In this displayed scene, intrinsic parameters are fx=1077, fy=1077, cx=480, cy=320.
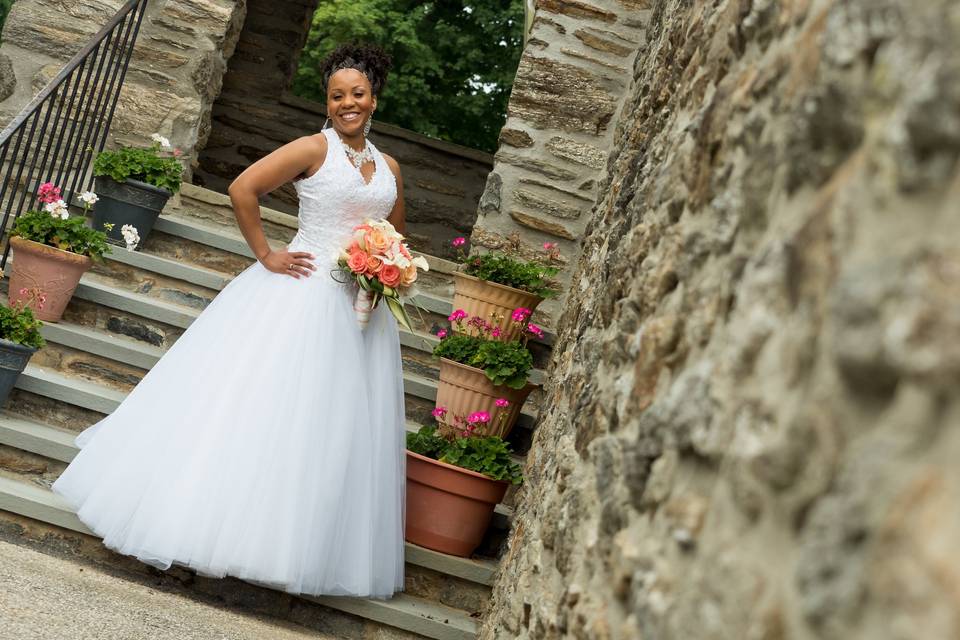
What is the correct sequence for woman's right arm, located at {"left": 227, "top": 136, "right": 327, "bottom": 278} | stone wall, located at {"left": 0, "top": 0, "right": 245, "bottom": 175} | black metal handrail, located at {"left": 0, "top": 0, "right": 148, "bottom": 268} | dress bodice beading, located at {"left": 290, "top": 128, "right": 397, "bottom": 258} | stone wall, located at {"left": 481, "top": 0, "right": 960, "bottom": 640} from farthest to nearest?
stone wall, located at {"left": 0, "top": 0, "right": 245, "bottom": 175}
black metal handrail, located at {"left": 0, "top": 0, "right": 148, "bottom": 268}
dress bodice beading, located at {"left": 290, "top": 128, "right": 397, "bottom": 258}
woman's right arm, located at {"left": 227, "top": 136, "right": 327, "bottom": 278}
stone wall, located at {"left": 481, "top": 0, "right": 960, "bottom": 640}

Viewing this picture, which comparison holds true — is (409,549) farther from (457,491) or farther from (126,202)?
(126,202)

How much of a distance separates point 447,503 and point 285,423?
0.89 meters

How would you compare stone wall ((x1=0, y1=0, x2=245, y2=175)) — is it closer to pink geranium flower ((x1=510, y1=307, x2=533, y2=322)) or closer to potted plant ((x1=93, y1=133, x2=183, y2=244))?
potted plant ((x1=93, y1=133, x2=183, y2=244))

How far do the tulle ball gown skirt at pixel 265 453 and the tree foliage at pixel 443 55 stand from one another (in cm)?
966

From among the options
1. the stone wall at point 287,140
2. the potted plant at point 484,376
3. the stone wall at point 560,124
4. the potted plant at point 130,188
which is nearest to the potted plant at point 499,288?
the potted plant at point 484,376

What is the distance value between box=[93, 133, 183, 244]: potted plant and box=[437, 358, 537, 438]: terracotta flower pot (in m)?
1.87

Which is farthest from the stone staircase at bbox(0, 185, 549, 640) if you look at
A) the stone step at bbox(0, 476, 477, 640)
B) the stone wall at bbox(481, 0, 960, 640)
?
the stone wall at bbox(481, 0, 960, 640)

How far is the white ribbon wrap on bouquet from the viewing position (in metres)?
4.12

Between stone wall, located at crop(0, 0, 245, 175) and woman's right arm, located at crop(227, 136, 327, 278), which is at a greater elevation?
stone wall, located at crop(0, 0, 245, 175)

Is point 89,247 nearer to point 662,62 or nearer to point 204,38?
point 204,38

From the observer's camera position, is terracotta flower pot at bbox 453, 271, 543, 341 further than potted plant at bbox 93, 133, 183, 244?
No

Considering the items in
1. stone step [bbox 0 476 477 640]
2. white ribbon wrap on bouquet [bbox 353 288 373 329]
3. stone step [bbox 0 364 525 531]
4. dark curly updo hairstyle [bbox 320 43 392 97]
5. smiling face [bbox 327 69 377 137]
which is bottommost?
stone step [bbox 0 476 477 640]

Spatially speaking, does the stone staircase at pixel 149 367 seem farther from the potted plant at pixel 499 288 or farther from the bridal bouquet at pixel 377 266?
the bridal bouquet at pixel 377 266

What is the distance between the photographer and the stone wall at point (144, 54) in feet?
20.2
